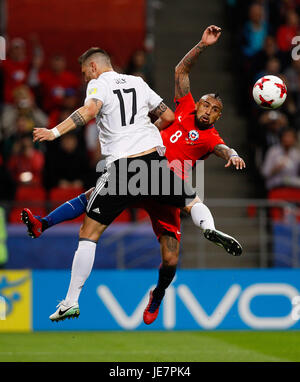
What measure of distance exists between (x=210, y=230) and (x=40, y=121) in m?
7.30

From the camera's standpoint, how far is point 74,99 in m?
15.2

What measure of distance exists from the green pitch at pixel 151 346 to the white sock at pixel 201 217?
1915 mm

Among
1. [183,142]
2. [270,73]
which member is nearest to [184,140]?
[183,142]

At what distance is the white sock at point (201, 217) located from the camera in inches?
344

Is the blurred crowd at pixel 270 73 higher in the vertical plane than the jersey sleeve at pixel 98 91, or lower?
higher

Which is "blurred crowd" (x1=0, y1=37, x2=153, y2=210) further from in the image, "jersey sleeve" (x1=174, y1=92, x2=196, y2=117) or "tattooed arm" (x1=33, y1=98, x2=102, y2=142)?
"tattooed arm" (x1=33, y1=98, x2=102, y2=142)

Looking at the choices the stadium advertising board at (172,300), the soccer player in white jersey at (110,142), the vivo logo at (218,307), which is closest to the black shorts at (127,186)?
the soccer player in white jersey at (110,142)

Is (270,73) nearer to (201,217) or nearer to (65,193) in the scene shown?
(65,193)

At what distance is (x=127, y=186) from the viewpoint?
27.2 ft

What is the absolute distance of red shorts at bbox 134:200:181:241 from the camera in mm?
9133

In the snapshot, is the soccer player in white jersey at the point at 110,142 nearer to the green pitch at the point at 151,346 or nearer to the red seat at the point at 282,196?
the green pitch at the point at 151,346
